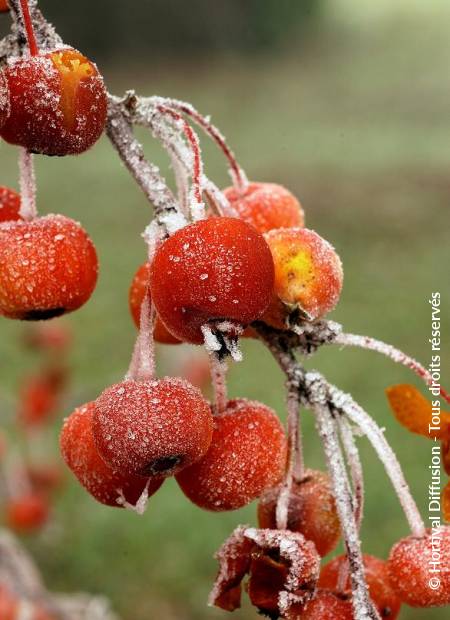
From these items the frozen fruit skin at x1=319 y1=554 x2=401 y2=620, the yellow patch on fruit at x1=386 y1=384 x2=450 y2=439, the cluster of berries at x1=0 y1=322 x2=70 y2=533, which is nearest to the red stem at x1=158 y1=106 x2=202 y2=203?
the yellow patch on fruit at x1=386 y1=384 x2=450 y2=439

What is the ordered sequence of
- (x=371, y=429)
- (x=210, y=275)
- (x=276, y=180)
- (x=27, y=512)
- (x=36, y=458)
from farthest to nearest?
1. (x=276, y=180)
2. (x=36, y=458)
3. (x=27, y=512)
4. (x=371, y=429)
5. (x=210, y=275)

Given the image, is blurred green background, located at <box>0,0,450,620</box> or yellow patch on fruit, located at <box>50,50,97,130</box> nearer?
yellow patch on fruit, located at <box>50,50,97,130</box>

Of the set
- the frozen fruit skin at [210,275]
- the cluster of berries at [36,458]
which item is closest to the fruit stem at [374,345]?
the frozen fruit skin at [210,275]

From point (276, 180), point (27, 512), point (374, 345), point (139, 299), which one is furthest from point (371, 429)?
point (276, 180)

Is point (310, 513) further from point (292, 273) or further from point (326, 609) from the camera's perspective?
point (292, 273)

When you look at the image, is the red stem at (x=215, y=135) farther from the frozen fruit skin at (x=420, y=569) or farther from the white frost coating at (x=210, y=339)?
the frozen fruit skin at (x=420, y=569)

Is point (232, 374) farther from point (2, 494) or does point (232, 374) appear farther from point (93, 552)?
point (2, 494)

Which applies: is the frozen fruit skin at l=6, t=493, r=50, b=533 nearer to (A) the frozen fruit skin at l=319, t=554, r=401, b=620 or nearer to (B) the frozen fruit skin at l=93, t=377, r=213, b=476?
(A) the frozen fruit skin at l=319, t=554, r=401, b=620
